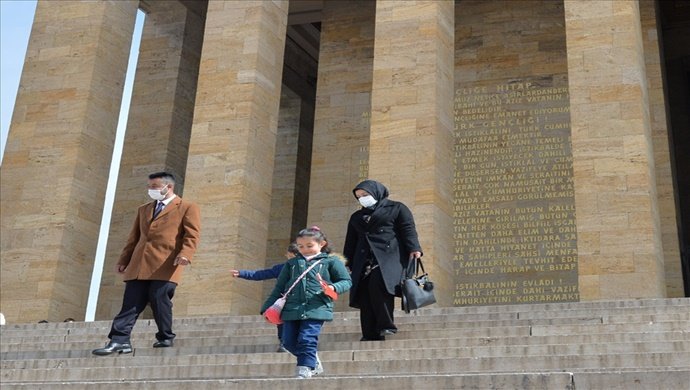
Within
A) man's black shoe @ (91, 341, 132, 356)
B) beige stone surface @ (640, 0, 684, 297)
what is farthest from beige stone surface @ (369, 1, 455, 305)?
man's black shoe @ (91, 341, 132, 356)

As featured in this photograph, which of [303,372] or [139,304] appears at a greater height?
[139,304]

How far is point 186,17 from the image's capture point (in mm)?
22625

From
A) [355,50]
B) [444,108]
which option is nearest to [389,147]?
[444,108]

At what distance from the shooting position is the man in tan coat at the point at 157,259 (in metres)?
9.27

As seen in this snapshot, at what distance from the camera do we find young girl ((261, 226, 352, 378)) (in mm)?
7148

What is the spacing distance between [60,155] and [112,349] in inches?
349

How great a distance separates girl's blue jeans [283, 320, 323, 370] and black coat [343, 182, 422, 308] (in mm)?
1633

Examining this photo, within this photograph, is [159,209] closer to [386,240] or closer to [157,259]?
[157,259]

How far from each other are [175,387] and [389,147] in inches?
359

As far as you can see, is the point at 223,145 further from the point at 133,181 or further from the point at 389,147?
the point at 133,181

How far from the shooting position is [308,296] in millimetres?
7281

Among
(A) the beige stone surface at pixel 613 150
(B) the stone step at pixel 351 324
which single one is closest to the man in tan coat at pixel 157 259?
(B) the stone step at pixel 351 324

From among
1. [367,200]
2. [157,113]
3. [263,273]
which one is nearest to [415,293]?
[367,200]

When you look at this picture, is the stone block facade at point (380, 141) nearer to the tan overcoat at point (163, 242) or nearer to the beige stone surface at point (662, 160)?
the beige stone surface at point (662, 160)
